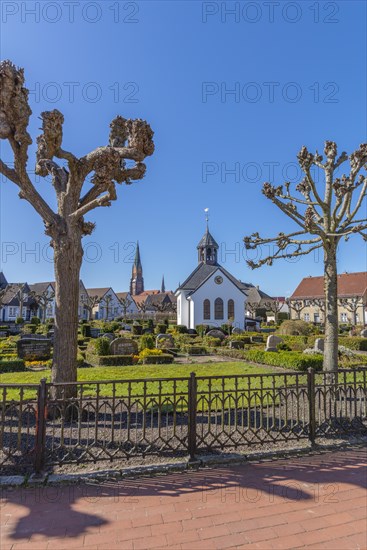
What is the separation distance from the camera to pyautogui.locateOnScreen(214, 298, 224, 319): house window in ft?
131

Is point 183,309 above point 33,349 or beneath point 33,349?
above

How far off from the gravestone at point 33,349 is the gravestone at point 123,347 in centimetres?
320

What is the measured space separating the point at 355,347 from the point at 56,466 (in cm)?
2293

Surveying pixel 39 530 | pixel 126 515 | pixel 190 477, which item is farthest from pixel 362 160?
pixel 39 530

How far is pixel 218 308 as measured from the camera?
1580 inches

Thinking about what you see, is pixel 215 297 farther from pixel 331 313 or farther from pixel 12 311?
pixel 12 311

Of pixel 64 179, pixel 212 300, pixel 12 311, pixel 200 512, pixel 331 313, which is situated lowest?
pixel 200 512

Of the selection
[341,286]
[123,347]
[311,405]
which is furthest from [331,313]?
[341,286]

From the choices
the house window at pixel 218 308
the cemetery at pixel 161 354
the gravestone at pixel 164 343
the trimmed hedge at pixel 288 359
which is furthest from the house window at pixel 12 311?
the trimmed hedge at pixel 288 359

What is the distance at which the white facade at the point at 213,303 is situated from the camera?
129ft

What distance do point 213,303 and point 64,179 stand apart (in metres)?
33.1

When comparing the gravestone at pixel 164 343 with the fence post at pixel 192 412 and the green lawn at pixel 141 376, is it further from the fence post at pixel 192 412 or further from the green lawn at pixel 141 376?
the fence post at pixel 192 412

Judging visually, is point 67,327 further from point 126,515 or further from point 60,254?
point 126,515

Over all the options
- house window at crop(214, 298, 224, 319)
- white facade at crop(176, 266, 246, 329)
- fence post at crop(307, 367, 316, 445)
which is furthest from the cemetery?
house window at crop(214, 298, 224, 319)
